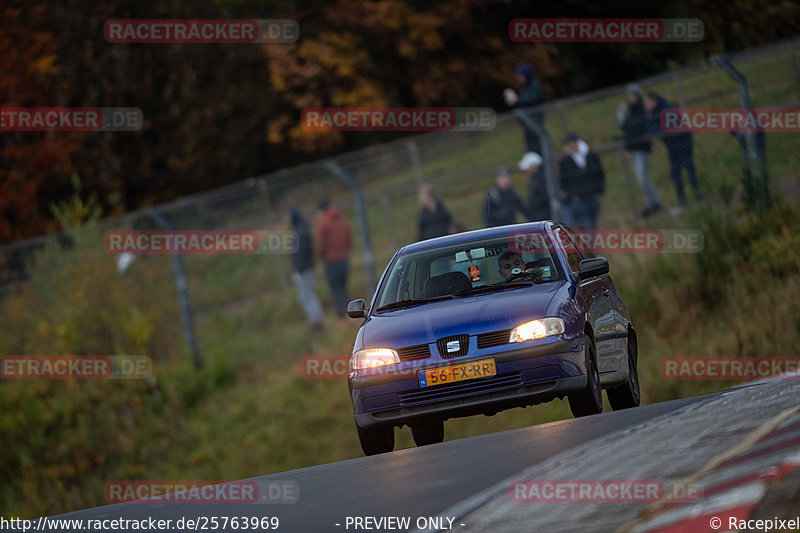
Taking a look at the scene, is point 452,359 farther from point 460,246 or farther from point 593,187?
point 593,187

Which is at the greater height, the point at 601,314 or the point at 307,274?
the point at 307,274

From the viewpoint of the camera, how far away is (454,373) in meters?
6.46

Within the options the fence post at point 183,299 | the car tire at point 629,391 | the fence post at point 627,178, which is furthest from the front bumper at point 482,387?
the fence post at point 183,299

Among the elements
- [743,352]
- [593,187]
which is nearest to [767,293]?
[743,352]

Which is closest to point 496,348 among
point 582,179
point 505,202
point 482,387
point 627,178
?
point 482,387

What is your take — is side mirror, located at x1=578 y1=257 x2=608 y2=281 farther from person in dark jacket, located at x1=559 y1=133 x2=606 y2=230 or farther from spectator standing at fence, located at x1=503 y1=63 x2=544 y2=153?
spectator standing at fence, located at x1=503 y1=63 x2=544 y2=153

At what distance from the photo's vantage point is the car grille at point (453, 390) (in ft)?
21.3

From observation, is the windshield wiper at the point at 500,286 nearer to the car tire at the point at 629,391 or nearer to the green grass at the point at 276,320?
the car tire at the point at 629,391

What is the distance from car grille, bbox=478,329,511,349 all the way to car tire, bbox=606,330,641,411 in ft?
2.04

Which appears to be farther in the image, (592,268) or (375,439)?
(592,268)

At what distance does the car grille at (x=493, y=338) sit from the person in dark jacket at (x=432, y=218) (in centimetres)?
815

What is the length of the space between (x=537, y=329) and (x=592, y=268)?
0.55 m

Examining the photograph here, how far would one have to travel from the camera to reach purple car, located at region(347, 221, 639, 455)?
21.2ft

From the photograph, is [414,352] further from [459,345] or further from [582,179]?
[582,179]
